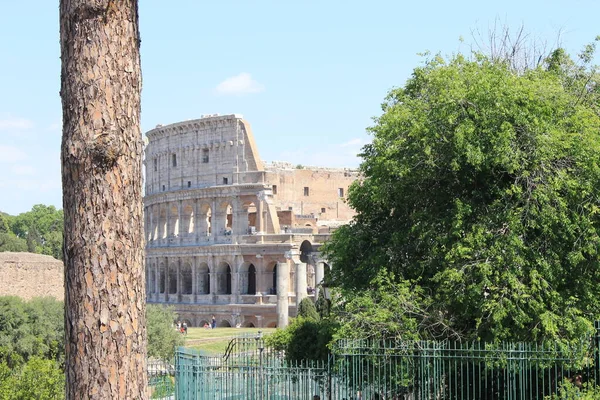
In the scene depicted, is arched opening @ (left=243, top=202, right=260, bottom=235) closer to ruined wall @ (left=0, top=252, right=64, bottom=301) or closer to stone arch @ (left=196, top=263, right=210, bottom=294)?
stone arch @ (left=196, top=263, right=210, bottom=294)

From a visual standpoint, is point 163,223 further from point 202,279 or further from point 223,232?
point 223,232

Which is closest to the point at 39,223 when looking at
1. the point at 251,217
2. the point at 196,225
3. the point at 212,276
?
the point at 196,225

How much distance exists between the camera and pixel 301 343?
2278 cm

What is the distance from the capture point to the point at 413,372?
1470 cm

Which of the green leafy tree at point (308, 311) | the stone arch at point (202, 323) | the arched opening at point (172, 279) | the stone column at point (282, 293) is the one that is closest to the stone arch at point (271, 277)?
the stone column at point (282, 293)

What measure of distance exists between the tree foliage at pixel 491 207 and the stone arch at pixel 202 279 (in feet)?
141

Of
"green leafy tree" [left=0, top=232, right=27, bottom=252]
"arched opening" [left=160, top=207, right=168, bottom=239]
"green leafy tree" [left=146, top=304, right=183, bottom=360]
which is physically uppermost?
"arched opening" [left=160, top=207, right=168, bottom=239]

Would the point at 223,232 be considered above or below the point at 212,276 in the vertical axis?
above

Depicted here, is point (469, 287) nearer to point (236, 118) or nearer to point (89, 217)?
point (89, 217)

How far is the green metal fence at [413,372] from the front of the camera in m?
14.1

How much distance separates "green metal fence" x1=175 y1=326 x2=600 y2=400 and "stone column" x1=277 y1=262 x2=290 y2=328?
3555 cm

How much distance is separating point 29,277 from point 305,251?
862 inches

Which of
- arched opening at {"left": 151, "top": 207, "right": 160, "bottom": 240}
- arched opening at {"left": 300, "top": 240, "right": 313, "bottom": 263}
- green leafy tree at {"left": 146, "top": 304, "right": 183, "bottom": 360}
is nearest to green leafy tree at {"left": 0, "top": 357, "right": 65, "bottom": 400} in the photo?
green leafy tree at {"left": 146, "top": 304, "right": 183, "bottom": 360}

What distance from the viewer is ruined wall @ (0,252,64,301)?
127 ft
